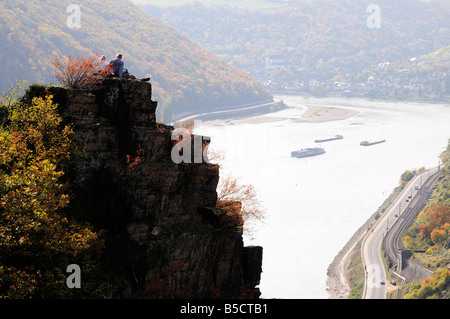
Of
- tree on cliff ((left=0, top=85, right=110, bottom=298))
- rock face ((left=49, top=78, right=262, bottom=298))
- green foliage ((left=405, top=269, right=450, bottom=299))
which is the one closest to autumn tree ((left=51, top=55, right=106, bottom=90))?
rock face ((left=49, top=78, right=262, bottom=298))

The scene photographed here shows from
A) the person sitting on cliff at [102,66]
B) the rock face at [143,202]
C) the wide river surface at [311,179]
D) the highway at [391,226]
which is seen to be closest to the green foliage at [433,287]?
the highway at [391,226]

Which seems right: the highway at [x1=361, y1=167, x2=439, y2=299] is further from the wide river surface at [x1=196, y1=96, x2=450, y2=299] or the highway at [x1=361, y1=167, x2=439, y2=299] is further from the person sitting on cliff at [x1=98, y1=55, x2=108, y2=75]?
the person sitting on cliff at [x1=98, y1=55, x2=108, y2=75]

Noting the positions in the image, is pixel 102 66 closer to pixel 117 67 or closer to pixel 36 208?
pixel 117 67

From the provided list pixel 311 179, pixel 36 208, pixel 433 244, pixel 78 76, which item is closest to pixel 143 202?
pixel 36 208

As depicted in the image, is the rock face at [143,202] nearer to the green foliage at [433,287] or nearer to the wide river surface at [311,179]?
the wide river surface at [311,179]
